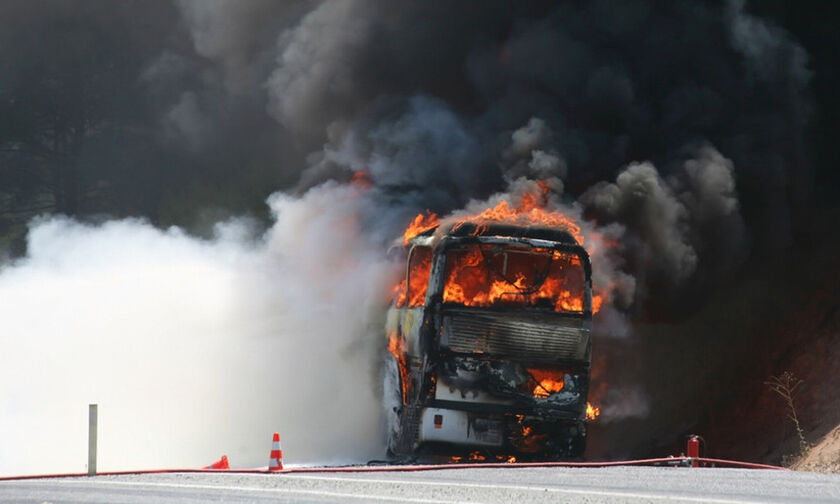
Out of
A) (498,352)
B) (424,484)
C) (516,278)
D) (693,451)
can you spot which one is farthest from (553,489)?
(516,278)

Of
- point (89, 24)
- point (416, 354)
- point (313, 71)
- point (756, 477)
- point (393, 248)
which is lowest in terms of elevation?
point (756, 477)

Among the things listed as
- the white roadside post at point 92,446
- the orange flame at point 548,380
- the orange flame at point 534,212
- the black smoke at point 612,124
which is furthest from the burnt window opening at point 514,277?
the black smoke at point 612,124

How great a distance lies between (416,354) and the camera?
45.3 ft

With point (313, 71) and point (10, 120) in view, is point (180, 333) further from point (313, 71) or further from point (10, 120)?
point (10, 120)

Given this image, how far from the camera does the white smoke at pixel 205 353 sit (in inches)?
687

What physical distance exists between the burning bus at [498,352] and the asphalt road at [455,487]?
2070mm

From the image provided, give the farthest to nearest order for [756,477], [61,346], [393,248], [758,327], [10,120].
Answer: [10,120] < [758,327] < [61,346] < [393,248] < [756,477]

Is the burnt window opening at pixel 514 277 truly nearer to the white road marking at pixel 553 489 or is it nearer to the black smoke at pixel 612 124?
the white road marking at pixel 553 489

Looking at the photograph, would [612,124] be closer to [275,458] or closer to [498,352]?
[498,352]

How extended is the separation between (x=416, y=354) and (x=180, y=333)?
25.1ft

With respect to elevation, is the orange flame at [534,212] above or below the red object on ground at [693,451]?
above

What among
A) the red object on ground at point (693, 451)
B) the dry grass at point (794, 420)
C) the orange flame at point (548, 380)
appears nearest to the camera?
the red object on ground at point (693, 451)

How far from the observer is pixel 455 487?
9688mm

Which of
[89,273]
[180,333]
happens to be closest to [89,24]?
[89,273]
